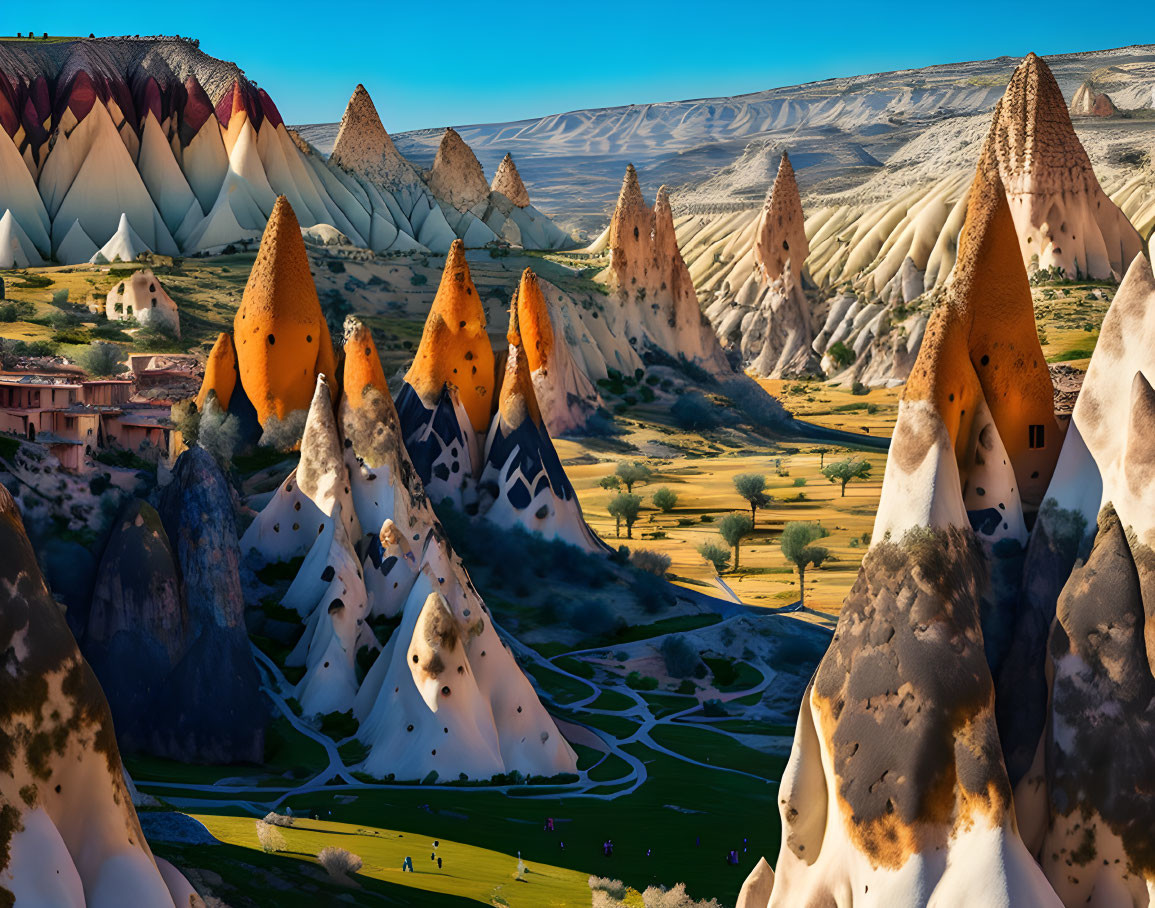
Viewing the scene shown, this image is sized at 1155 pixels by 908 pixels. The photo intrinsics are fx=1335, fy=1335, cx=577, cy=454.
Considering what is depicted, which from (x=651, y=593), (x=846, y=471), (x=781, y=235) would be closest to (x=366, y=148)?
(x=781, y=235)

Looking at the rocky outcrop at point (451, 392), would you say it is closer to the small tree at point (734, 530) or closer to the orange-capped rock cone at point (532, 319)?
the orange-capped rock cone at point (532, 319)

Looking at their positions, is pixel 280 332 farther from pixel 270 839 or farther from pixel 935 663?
pixel 935 663

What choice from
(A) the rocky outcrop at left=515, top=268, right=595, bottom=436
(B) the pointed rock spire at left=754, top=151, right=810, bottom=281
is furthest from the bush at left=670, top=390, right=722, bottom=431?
(B) the pointed rock spire at left=754, top=151, right=810, bottom=281

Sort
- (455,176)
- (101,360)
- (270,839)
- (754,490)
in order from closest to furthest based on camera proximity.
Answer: (270,839)
(101,360)
(754,490)
(455,176)

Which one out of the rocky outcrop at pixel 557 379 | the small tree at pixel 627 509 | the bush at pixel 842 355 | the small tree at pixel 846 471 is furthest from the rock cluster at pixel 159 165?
the small tree at pixel 846 471

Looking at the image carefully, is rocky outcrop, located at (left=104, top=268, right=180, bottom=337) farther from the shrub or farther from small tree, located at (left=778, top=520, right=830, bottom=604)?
the shrub

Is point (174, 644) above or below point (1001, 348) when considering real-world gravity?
below

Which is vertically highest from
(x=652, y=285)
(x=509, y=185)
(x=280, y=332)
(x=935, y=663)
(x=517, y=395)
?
(x=509, y=185)

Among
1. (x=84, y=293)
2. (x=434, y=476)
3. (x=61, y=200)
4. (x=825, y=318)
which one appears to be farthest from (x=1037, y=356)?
(x=825, y=318)
